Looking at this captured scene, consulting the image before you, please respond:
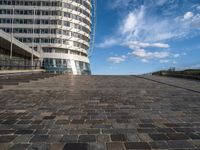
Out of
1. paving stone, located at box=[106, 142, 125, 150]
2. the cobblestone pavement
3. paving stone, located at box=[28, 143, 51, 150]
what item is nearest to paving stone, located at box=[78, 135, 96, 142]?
the cobblestone pavement

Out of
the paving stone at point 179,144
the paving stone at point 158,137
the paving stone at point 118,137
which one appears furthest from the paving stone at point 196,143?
the paving stone at point 118,137

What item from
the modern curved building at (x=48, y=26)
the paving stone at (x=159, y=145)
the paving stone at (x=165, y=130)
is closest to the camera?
the paving stone at (x=159, y=145)

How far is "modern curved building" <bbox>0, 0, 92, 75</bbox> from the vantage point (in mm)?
53719

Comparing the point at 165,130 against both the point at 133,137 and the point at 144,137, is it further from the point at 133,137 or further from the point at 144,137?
the point at 133,137

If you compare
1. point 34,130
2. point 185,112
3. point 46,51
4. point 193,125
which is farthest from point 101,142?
point 46,51

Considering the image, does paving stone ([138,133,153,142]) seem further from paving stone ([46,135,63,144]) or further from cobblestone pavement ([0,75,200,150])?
paving stone ([46,135,63,144])

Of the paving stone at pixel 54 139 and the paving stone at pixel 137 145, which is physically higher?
the paving stone at pixel 54 139

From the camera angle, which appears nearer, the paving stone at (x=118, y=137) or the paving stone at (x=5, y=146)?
the paving stone at (x=5, y=146)

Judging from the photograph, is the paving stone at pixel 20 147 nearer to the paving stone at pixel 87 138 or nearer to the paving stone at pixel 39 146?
the paving stone at pixel 39 146

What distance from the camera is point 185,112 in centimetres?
568

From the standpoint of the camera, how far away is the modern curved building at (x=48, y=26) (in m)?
53.7

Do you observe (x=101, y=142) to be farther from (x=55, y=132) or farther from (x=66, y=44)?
(x=66, y=44)

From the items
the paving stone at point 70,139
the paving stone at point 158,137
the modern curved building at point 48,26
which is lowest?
the paving stone at point 158,137

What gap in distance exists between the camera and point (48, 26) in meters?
54.6
